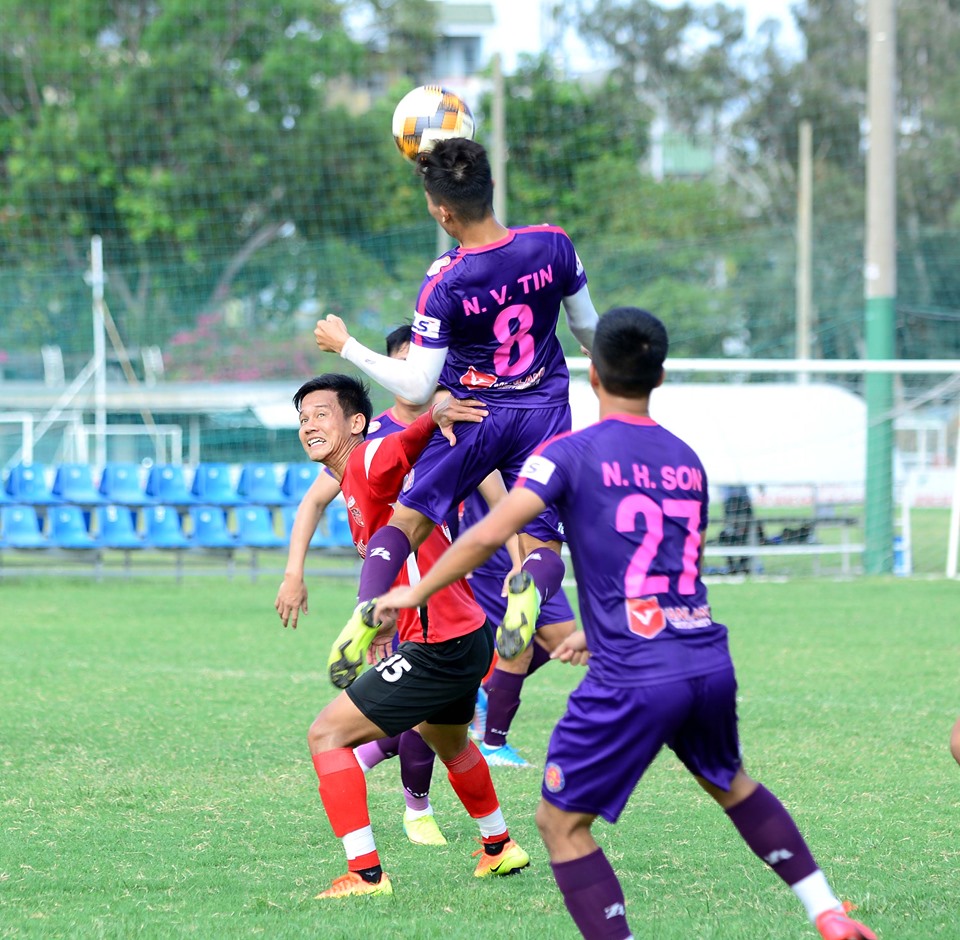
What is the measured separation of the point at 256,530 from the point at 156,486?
64.7 inches

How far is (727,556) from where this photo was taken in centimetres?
1599

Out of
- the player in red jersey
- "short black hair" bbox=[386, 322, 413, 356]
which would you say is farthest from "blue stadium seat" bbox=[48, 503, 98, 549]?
the player in red jersey

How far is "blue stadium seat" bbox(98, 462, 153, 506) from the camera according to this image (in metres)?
15.9

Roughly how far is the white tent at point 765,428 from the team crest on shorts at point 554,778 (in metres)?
14.8

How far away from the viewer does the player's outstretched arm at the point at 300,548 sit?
4770 mm

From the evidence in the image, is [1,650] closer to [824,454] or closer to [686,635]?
[686,635]

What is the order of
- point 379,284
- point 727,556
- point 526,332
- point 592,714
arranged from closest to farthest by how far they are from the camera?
point 592,714
point 526,332
point 727,556
point 379,284

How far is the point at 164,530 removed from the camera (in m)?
15.4

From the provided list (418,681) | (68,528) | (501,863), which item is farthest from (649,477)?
(68,528)

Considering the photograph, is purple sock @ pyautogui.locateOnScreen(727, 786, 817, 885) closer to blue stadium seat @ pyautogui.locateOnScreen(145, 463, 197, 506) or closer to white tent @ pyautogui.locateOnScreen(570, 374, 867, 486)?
blue stadium seat @ pyautogui.locateOnScreen(145, 463, 197, 506)

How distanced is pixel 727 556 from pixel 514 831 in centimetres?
1127

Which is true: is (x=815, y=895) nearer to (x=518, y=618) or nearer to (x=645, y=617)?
(x=645, y=617)

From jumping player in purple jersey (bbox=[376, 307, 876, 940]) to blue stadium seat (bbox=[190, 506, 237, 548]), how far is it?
11903 millimetres

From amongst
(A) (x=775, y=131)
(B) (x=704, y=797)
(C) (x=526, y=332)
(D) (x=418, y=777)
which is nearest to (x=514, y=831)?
(D) (x=418, y=777)
